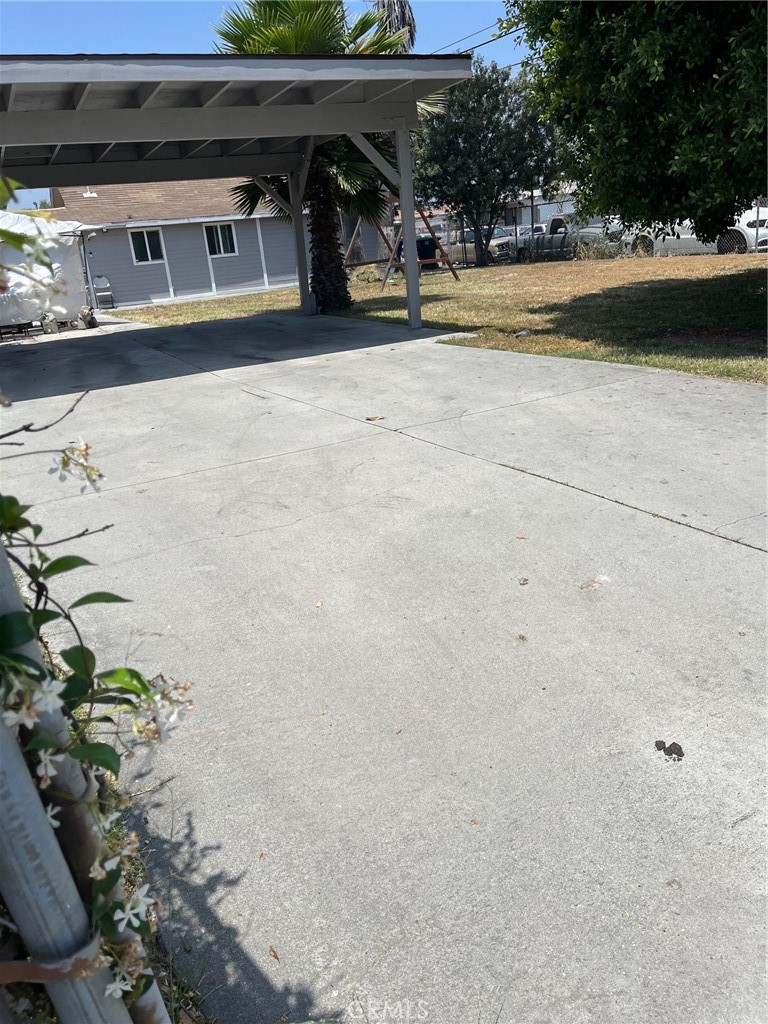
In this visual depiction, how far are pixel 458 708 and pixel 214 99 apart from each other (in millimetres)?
10442

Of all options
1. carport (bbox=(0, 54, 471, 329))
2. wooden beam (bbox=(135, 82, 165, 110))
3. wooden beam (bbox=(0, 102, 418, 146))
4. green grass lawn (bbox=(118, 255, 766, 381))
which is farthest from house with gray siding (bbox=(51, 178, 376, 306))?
wooden beam (bbox=(135, 82, 165, 110))

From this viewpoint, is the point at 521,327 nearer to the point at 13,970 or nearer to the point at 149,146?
the point at 149,146

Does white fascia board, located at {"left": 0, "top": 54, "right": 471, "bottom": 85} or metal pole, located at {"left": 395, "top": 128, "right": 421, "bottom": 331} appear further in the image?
metal pole, located at {"left": 395, "top": 128, "right": 421, "bottom": 331}

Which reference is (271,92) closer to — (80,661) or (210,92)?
(210,92)

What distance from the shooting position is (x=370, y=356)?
1102cm

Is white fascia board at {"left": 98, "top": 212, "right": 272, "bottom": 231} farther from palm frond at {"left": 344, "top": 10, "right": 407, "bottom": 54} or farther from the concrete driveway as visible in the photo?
the concrete driveway

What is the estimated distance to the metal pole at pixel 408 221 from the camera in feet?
40.8

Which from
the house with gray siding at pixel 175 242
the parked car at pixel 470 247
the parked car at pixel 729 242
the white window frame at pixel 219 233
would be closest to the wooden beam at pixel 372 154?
the parked car at pixel 729 242

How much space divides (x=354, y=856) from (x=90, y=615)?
7.22ft

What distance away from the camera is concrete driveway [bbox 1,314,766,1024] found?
204 centimetres

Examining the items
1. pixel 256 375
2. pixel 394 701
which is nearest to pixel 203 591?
pixel 394 701

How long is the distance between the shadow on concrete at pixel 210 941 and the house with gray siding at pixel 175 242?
26160mm

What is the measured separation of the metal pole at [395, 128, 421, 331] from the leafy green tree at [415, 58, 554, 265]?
15078mm
